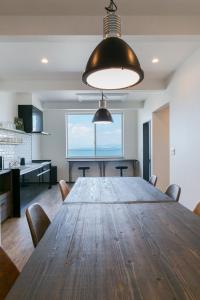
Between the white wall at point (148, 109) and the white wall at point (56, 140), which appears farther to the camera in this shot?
the white wall at point (56, 140)

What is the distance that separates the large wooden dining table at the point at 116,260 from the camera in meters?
0.83

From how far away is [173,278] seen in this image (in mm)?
907

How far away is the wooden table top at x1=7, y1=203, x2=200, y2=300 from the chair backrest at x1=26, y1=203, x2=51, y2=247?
0.47 ft

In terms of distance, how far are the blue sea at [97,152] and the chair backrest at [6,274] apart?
23.9 ft

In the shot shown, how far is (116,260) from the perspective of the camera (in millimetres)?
1056

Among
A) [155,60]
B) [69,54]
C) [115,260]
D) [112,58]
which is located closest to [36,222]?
[115,260]

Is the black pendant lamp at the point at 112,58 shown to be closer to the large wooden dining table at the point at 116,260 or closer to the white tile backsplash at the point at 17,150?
the large wooden dining table at the point at 116,260

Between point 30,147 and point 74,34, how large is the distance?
15.9 ft

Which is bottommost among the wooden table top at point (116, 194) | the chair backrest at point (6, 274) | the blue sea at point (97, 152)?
the chair backrest at point (6, 274)

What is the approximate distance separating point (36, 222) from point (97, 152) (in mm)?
6877

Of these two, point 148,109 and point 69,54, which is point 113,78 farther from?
point 148,109

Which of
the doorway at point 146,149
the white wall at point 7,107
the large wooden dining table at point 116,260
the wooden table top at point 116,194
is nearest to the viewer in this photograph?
the large wooden dining table at point 116,260

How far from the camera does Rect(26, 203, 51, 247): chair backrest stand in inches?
60.7

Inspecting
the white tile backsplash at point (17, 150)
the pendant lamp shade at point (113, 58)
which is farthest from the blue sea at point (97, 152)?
the pendant lamp shade at point (113, 58)
